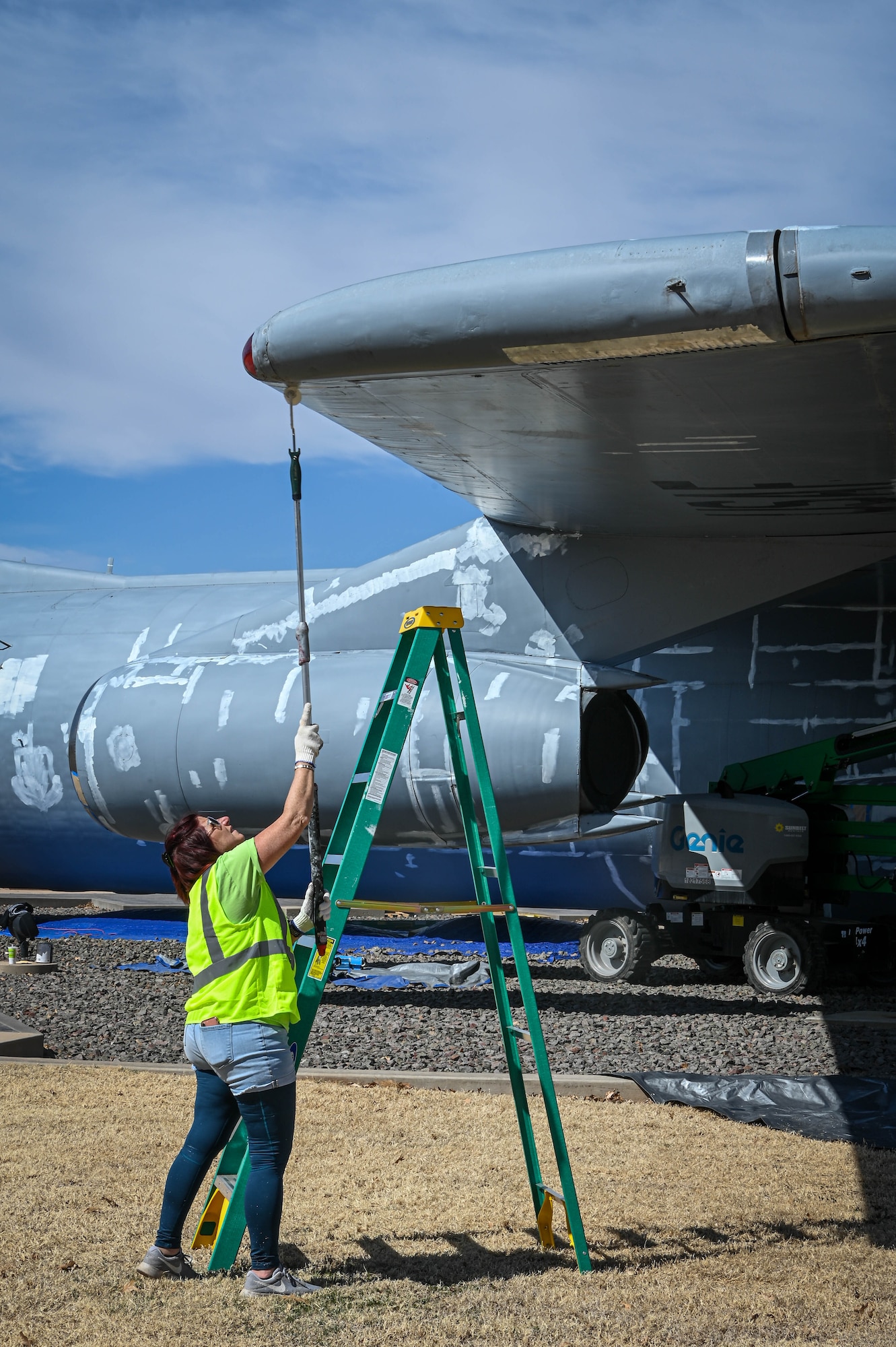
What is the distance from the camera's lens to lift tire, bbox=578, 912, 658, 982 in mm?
10359

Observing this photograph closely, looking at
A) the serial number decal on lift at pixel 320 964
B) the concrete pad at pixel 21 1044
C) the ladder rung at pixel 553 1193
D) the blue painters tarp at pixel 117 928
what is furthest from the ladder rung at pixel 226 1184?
the blue painters tarp at pixel 117 928

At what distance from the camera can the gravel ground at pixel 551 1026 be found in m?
7.50

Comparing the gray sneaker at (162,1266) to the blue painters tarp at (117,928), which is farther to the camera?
the blue painters tarp at (117,928)

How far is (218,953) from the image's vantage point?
3.88m

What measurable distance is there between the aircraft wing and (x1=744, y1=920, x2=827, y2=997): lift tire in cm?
362

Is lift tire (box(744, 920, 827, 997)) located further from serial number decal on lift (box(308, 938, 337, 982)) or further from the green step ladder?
serial number decal on lift (box(308, 938, 337, 982))

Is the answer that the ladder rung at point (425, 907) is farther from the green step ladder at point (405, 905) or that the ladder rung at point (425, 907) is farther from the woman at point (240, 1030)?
the woman at point (240, 1030)

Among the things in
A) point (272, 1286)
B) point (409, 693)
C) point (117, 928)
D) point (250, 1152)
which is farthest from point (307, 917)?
point (117, 928)

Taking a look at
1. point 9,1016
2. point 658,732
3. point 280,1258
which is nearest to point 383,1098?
point 280,1258

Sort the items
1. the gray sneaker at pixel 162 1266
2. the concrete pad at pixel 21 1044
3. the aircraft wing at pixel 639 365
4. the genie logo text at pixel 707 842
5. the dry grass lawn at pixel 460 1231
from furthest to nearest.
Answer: the genie logo text at pixel 707 842 < the concrete pad at pixel 21 1044 < the aircraft wing at pixel 639 365 < the gray sneaker at pixel 162 1266 < the dry grass lawn at pixel 460 1231

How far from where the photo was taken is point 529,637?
9.98 m

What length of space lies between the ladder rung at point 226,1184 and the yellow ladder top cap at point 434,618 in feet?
6.54

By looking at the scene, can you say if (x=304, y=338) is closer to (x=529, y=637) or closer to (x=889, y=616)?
(x=529, y=637)

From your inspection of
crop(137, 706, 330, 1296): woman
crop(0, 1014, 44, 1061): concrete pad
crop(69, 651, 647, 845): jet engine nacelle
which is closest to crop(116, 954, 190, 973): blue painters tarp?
crop(69, 651, 647, 845): jet engine nacelle
